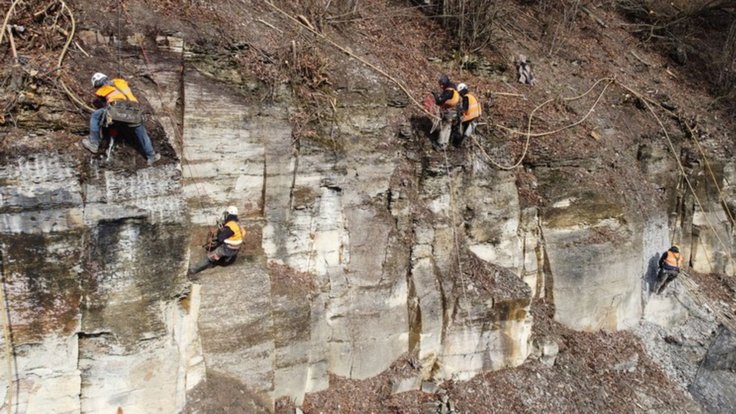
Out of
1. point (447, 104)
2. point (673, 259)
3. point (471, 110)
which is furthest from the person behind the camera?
point (673, 259)

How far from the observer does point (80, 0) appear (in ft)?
29.1

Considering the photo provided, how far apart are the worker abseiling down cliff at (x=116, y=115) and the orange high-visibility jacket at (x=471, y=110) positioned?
20.3 ft

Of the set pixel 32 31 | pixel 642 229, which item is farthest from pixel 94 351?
pixel 642 229

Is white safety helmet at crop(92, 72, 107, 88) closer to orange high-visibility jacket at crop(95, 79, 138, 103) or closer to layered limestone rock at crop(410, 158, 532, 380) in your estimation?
orange high-visibility jacket at crop(95, 79, 138, 103)

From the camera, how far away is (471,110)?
11.0 meters

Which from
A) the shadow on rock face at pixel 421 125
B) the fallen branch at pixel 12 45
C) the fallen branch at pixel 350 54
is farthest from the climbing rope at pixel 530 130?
the fallen branch at pixel 12 45

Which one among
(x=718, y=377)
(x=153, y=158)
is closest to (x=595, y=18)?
(x=718, y=377)

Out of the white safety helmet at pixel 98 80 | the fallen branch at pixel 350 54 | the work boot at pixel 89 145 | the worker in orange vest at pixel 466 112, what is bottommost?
the work boot at pixel 89 145

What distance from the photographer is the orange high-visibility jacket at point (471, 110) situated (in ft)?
36.1

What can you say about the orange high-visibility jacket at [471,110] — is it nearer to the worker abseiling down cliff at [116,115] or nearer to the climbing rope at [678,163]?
the worker abseiling down cliff at [116,115]

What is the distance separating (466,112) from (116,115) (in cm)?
667

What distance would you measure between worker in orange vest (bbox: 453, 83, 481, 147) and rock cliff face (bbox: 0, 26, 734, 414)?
507 mm

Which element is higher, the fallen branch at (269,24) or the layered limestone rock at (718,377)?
the fallen branch at (269,24)

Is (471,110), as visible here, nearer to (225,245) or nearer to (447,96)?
(447,96)
